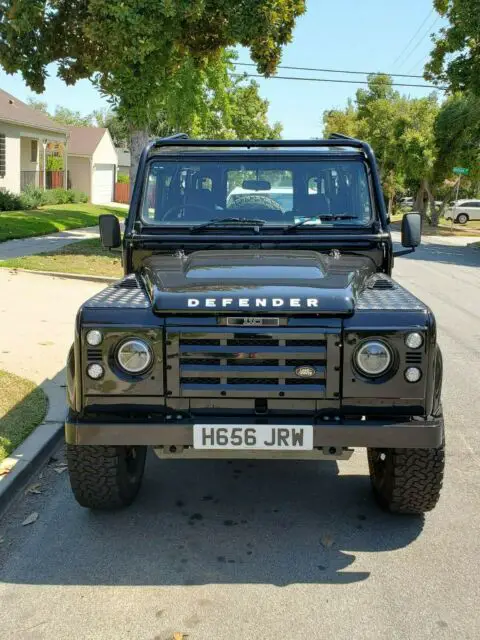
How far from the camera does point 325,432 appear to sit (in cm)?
385

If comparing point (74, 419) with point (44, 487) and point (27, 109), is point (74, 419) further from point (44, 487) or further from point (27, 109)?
point (27, 109)

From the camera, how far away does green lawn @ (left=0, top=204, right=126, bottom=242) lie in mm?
21125

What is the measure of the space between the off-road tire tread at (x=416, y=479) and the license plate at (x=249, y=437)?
2.10 ft

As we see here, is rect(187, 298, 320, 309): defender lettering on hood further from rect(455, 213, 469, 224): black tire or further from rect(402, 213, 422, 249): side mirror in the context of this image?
rect(455, 213, 469, 224): black tire

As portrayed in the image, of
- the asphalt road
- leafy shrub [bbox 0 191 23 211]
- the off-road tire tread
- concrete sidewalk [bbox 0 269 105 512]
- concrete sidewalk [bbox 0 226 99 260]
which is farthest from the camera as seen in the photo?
leafy shrub [bbox 0 191 23 211]

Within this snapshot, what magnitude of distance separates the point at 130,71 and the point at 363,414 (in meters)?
13.3

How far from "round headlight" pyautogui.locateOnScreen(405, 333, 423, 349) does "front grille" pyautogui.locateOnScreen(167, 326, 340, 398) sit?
345 mm

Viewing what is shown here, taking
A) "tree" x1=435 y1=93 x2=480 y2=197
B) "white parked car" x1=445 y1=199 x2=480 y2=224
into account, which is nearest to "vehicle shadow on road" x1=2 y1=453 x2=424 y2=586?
"tree" x1=435 y1=93 x2=480 y2=197

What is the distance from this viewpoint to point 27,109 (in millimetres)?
35969

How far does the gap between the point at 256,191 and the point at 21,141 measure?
3285 centimetres

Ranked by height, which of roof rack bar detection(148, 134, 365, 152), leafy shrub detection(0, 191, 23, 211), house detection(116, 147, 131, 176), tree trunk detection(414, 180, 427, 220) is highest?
house detection(116, 147, 131, 176)

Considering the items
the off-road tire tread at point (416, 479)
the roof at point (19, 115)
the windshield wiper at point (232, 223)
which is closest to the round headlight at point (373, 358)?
the off-road tire tread at point (416, 479)

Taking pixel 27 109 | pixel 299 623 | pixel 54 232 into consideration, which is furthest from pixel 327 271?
pixel 27 109

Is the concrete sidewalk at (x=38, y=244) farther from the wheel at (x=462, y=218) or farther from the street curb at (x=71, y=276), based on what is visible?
the wheel at (x=462, y=218)
